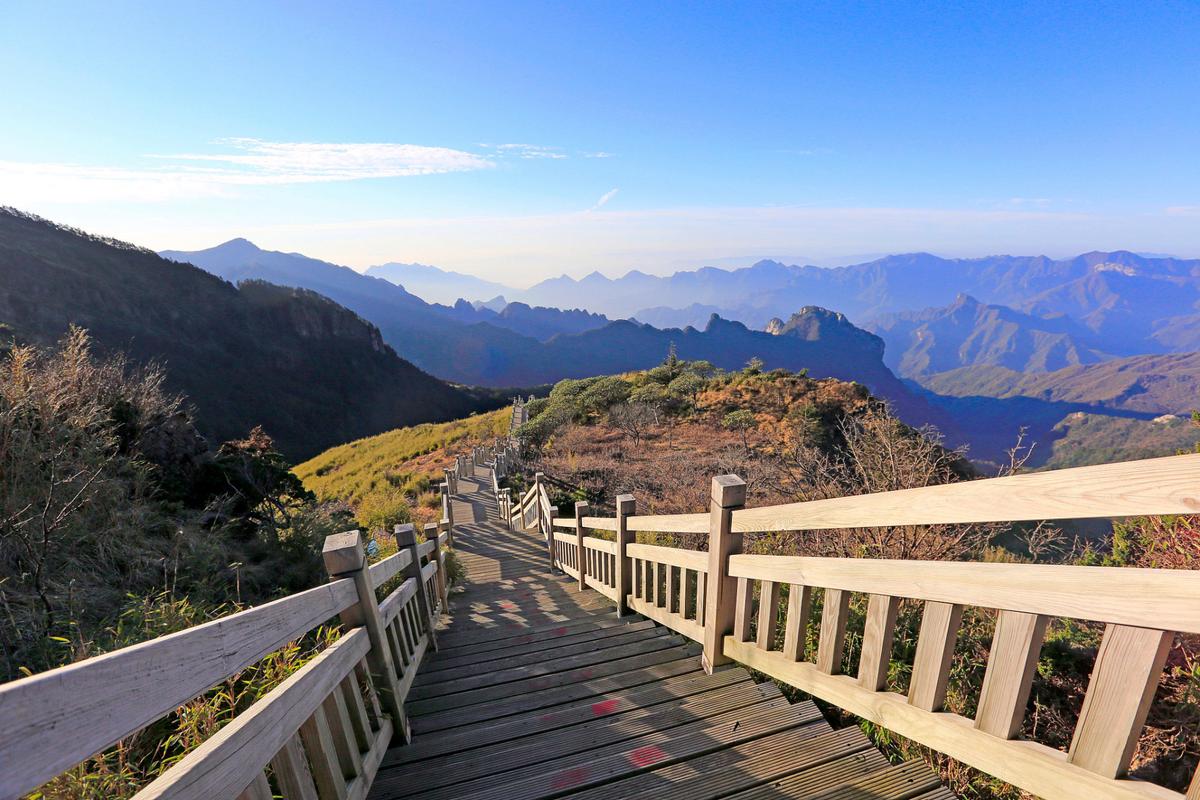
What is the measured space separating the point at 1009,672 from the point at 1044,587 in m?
0.36

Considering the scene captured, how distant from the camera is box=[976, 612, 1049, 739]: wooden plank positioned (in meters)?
1.47

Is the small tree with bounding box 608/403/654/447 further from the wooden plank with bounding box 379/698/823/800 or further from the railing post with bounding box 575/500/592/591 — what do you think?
the wooden plank with bounding box 379/698/823/800

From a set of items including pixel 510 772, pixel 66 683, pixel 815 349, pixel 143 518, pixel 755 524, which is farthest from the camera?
pixel 815 349

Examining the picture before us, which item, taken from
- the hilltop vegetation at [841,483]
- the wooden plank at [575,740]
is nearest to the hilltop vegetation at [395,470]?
the hilltop vegetation at [841,483]

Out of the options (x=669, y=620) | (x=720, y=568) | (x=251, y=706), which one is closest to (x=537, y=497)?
(x=669, y=620)

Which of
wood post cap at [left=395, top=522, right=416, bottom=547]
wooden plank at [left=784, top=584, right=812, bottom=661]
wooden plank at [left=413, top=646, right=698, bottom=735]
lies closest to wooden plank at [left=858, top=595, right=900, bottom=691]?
wooden plank at [left=784, top=584, right=812, bottom=661]

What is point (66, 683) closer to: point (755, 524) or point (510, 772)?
point (510, 772)

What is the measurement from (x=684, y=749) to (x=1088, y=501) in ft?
6.41

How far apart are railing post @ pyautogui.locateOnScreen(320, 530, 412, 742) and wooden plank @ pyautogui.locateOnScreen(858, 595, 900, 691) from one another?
2169 millimetres

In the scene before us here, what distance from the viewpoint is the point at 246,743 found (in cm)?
123

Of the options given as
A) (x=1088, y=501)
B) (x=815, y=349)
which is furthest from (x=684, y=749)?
(x=815, y=349)

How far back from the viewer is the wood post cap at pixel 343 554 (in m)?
2.32

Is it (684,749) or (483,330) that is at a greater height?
(684,749)

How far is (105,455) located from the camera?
18.4 ft
